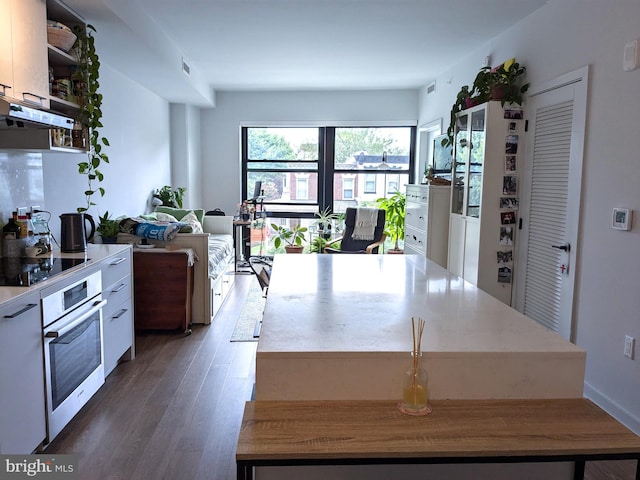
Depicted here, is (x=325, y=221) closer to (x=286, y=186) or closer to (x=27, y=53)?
(x=286, y=186)

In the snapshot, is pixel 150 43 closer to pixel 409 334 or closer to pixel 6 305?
pixel 6 305

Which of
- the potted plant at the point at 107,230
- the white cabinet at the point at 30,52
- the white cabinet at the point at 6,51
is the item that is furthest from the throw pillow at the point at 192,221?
the white cabinet at the point at 6,51

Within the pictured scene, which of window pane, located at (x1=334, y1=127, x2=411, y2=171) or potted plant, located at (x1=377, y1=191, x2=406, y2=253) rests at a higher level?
window pane, located at (x1=334, y1=127, x2=411, y2=171)

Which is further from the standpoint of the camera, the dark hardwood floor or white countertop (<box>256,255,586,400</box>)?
the dark hardwood floor

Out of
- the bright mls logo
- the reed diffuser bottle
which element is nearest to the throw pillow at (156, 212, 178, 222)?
the bright mls logo

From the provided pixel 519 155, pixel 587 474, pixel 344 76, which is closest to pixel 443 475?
pixel 587 474

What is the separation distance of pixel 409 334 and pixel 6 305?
1.60 metres

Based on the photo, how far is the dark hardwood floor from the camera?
2.23 m

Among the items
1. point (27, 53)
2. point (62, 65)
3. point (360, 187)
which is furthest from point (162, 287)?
point (360, 187)

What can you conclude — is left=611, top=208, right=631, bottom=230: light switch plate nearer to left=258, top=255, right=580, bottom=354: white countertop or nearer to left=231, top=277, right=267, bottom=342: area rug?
left=258, top=255, right=580, bottom=354: white countertop

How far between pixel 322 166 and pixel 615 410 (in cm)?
528

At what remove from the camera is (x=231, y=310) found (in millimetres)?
4871

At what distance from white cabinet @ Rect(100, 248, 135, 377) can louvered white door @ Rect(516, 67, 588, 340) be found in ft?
9.75

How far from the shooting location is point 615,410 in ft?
8.78
